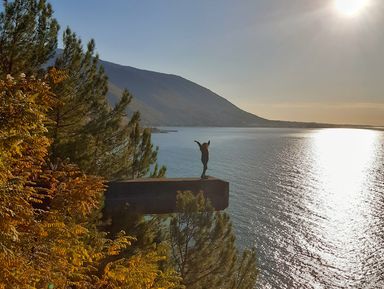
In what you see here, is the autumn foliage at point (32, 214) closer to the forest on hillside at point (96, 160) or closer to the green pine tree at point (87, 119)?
the forest on hillside at point (96, 160)

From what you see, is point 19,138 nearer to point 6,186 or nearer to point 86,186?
point 6,186

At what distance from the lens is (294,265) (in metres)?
41.8

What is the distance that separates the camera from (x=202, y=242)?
56.3 feet

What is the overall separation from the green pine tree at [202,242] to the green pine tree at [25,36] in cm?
910

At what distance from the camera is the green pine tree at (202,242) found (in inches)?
663

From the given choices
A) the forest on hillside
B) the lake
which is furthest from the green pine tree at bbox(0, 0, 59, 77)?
the lake

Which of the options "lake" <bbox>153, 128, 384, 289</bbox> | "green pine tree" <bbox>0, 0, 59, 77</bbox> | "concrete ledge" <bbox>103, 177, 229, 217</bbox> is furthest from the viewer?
"lake" <bbox>153, 128, 384, 289</bbox>

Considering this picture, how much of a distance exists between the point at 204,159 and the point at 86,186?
1481 centimetres

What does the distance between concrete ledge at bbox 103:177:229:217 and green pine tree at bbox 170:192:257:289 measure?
7.31ft

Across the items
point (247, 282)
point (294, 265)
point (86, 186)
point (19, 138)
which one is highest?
point (19, 138)

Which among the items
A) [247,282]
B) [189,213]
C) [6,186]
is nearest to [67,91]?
[189,213]

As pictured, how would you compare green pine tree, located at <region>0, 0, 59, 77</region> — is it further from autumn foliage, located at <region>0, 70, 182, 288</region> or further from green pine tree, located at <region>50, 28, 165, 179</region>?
autumn foliage, located at <region>0, 70, 182, 288</region>

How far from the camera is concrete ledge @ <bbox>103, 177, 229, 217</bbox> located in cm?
1819

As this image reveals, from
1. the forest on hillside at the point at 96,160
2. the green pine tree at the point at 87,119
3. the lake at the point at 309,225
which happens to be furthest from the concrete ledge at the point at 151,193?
the lake at the point at 309,225
